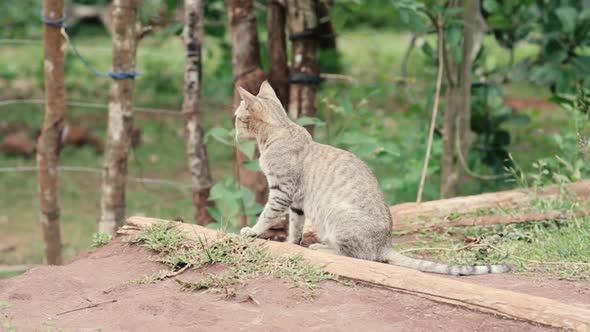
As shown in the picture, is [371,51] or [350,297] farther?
[371,51]

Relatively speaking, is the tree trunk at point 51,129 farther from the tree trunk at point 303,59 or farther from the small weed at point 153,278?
the small weed at point 153,278

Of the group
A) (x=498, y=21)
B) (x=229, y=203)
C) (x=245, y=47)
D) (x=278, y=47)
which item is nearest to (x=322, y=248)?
(x=229, y=203)

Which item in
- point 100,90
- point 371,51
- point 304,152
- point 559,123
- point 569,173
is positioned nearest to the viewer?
point 304,152

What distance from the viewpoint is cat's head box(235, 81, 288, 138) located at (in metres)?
4.67

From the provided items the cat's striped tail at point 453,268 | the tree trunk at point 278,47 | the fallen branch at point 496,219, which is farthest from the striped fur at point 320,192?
the tree trunk at point 278,47

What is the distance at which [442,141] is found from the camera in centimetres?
648

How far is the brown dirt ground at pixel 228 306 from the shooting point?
3.33 meters

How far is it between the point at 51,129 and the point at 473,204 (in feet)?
9.65

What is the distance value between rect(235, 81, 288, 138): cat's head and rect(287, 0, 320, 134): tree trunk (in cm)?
120

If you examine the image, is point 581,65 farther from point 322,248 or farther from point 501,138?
point 322,248

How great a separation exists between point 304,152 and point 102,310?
5.21 ft

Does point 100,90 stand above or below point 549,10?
below

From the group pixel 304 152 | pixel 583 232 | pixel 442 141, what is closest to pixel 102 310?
pixel 304 152

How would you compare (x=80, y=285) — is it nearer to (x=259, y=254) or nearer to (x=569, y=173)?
(x=259, y=254)
